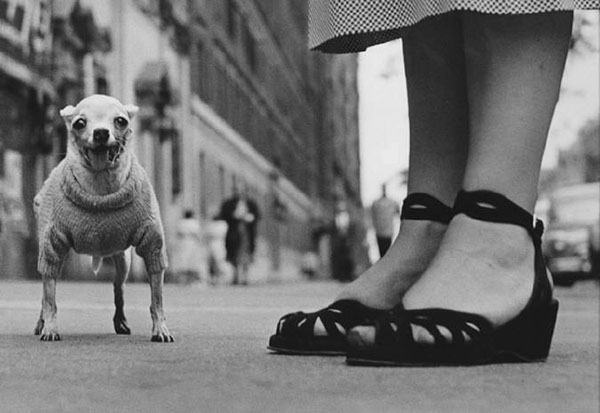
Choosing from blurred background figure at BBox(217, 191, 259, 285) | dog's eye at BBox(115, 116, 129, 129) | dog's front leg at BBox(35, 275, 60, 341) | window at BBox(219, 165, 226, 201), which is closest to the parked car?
blurred background figure at BBox(217, 191, 259, 285)

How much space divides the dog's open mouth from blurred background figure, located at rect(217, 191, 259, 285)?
10.9 meters

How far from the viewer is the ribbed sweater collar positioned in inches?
58.8

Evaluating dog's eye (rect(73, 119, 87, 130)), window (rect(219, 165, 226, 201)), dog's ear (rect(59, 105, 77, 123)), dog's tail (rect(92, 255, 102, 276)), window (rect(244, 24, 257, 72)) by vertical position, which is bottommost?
dog's tail (rect(92, 255, 102, 276))

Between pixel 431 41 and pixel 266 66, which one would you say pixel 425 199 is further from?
pixel 266 66

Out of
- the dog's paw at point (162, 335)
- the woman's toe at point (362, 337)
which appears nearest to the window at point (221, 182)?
the dog's paw at point (162, 335)

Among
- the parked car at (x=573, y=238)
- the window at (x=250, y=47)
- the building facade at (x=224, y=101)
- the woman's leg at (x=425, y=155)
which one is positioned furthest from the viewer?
the window at (x=250, y=47)

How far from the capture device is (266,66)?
29.3m

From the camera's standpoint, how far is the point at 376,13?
1359 mm

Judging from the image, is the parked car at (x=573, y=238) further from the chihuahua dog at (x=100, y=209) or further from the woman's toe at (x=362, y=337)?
the woman's toe at (x=362, y=337)

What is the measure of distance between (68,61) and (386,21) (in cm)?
148

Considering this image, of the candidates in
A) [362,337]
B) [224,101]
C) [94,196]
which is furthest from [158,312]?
[224,101]

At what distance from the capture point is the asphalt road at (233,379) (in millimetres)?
773

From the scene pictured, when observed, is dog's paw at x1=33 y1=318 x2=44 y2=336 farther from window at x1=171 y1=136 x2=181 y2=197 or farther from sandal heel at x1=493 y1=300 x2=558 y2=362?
window at x1=171 y1=136 x2=181 y2=197

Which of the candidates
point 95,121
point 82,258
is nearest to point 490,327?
point 95,121
